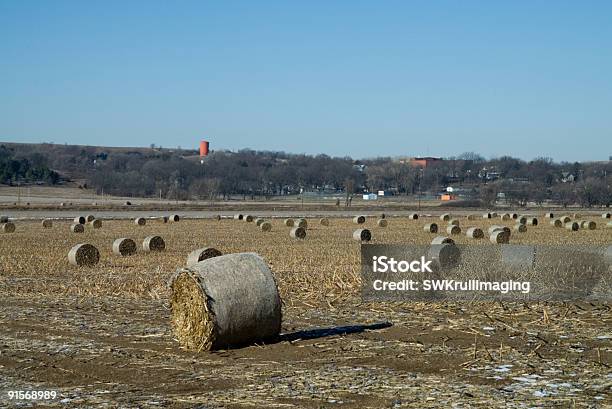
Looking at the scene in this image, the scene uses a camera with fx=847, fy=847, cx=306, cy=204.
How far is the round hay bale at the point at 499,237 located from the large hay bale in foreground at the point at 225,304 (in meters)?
26.9

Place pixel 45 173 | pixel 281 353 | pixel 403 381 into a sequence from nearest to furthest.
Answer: pixel 403 381
pixel 281 353
pixel 45 173

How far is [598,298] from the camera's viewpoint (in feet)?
57.7

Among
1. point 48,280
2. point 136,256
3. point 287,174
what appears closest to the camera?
point 48,280

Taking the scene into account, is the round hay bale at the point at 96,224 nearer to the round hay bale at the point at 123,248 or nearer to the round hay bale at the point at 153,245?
the round hay bale at the point at 153,245

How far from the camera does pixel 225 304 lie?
11.9 meters

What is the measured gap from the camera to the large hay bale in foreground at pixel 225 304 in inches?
467

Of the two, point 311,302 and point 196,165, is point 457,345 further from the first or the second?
point 196,165

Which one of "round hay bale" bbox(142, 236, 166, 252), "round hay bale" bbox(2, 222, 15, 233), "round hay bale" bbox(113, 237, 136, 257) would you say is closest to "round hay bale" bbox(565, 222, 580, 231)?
"round hay bale" bbox(142, 236, 166, 252)

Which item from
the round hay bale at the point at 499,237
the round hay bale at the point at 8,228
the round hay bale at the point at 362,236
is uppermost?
the round hay bale at the point at 499,237

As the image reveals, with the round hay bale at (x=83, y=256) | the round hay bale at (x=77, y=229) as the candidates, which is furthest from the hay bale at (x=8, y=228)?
the round hay bale at (x=83, y=256)

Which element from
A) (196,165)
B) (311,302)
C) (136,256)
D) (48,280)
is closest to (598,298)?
(311,302)

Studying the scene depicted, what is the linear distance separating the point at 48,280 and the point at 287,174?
15663cm

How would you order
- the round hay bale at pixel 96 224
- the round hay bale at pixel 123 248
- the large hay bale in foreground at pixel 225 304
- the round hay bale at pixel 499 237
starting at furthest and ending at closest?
the round hay bale at pixel 96 224 → the round hay bale at pixel 499 237 → the round hay bale at pixel 123 248 → the large hay bale in foreground at pixel 225 304

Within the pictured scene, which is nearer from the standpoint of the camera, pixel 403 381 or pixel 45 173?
pixel 403 381
